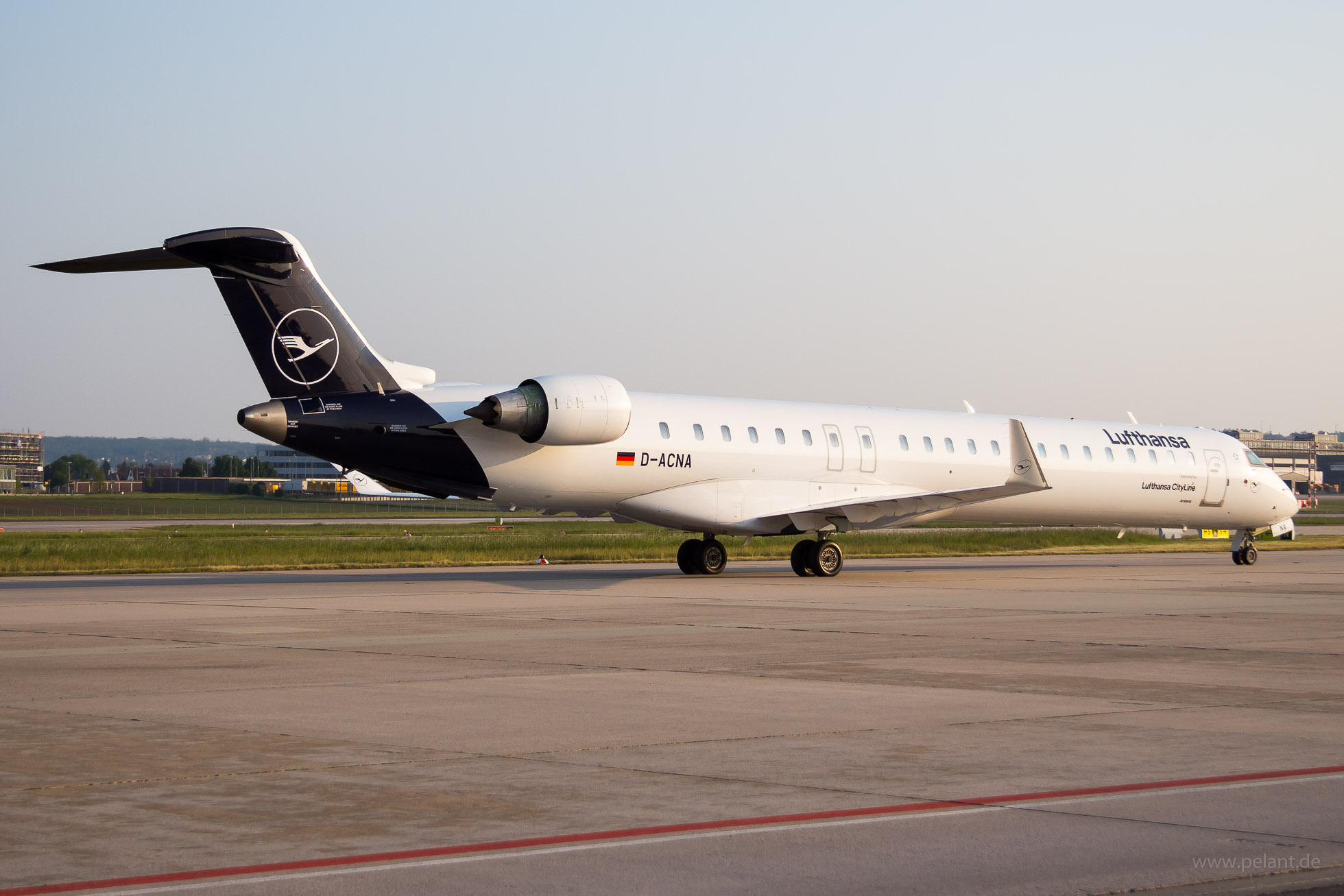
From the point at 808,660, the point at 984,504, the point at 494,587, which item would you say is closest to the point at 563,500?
the point at 494,587

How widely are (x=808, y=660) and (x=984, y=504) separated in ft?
55.5

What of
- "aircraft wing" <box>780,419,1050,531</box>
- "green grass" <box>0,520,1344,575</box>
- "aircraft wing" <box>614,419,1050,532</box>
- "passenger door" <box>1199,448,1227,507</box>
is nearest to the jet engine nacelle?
"aircraft wing" <box>614,419,1050,532</box>

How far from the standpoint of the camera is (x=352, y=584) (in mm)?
25016

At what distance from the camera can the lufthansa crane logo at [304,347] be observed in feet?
74.4

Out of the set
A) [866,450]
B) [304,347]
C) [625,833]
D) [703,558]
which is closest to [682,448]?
[703,558]

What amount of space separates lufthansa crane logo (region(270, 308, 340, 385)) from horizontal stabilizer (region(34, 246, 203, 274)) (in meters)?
1.72

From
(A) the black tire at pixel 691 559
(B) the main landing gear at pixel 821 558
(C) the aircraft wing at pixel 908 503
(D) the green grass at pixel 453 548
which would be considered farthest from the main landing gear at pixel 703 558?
(D) the green grass at pixel 453 548

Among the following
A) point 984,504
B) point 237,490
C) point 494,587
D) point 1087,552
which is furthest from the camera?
point 237,490

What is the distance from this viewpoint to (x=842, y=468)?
90.9 ft

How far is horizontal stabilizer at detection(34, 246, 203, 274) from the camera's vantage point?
21.3 metres

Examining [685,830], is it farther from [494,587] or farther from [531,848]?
[494,587]

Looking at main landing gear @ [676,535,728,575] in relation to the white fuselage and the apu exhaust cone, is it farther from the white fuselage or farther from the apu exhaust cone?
the apu exhaust cone

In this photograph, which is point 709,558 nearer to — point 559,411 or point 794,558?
point 794,558

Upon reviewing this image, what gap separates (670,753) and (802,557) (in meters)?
19.3
